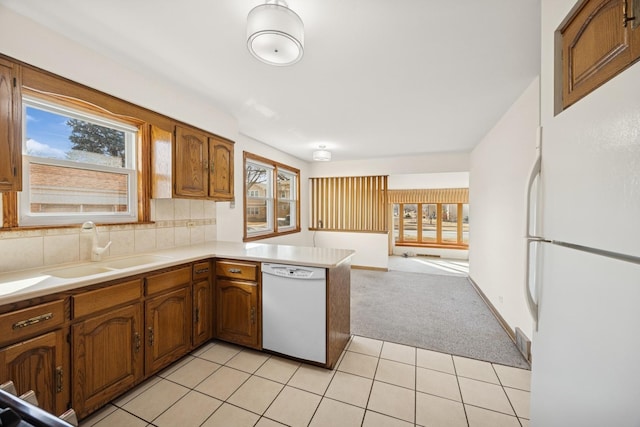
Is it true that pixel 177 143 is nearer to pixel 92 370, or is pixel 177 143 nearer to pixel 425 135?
pixel 92 370

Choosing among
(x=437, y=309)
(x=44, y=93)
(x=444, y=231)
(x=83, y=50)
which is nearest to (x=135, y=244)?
(x=44, y=93)

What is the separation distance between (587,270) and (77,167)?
302 centimetres

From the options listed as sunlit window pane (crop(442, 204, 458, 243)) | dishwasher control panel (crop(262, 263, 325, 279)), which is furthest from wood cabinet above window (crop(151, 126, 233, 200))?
sunlit window pane (crop(442, 204, 458, 243))

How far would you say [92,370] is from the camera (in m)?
1.53

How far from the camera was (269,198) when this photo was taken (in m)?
4.66

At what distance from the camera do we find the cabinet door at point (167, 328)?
185cm

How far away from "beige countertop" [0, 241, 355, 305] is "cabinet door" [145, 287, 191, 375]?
0.27 meters

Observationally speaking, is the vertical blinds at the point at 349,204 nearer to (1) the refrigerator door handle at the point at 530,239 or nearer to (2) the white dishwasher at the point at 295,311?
(2) the white dishwasher at the point at 295,311

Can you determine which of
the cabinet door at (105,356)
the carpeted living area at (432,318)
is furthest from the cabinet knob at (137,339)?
the carpeted living area at (432,318)

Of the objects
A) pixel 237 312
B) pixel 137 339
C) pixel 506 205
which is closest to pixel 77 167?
pixel 137 339

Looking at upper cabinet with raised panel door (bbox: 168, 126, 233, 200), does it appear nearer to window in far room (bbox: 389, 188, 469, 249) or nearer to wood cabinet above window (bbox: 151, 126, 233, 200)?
wood cabinet above window (bbox: 151, 126, 233, 200)

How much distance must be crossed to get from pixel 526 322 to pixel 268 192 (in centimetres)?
390

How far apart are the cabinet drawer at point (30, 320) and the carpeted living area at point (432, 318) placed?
236 cm

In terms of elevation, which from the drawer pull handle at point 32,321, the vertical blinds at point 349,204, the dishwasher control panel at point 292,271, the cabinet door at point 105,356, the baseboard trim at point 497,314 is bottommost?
the baseboard trim at point 497,314
